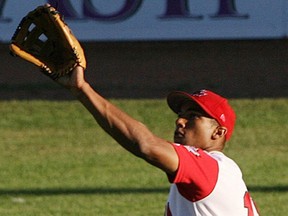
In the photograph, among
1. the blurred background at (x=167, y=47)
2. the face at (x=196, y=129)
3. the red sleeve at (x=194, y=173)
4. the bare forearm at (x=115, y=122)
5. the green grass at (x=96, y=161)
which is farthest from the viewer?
the blurred background at (x=167, y=47)

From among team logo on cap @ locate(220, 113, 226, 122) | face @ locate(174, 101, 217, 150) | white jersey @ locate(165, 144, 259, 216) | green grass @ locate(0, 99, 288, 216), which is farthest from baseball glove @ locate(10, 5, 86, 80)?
green grass @ locate(0, 99, 288, 216)

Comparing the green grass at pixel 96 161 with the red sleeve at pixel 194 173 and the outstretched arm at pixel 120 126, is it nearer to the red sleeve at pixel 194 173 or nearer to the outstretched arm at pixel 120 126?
the red sleeve at pixel 194 173

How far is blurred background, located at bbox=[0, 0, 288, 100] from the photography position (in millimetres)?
15195

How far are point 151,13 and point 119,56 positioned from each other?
887mm

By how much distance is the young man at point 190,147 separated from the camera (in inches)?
184

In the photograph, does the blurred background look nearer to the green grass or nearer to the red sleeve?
the green grass

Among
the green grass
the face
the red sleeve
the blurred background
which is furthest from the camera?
the blurred background

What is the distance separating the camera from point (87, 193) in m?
10.7

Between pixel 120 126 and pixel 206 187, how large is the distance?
1.83 feet

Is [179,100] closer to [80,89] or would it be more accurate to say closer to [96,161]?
[80,89]

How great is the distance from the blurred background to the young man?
9728 millimetres

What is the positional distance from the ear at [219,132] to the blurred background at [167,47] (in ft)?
32.0

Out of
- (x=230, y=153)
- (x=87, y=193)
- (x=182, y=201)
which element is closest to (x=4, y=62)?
(x=230, y=153)

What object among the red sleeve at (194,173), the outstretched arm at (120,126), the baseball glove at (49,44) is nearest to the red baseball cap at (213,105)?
the red sleeve at (194,173)
